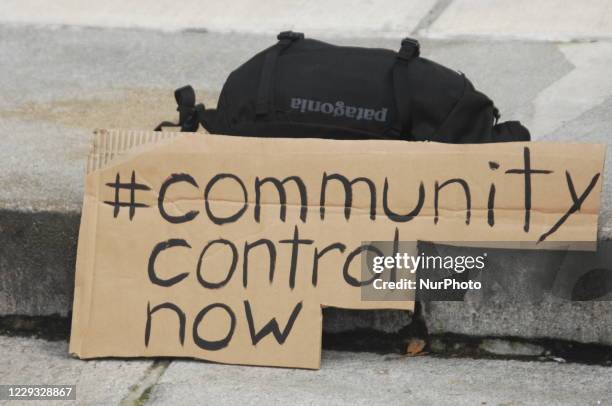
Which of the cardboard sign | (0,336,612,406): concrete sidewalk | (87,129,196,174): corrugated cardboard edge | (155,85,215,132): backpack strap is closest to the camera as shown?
(0,336,612,406): concrete sidewalk

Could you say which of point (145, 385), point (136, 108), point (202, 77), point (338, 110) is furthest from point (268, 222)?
point (202, 77)

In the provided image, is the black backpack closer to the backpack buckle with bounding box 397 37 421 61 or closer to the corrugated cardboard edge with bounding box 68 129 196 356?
the backpack buckle with bounding box 397 37 421 61

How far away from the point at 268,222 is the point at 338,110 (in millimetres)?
327

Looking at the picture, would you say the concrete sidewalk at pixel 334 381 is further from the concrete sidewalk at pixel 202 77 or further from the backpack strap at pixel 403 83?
the backpack strap at pixel 403 83

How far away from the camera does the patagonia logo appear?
2.47 metres

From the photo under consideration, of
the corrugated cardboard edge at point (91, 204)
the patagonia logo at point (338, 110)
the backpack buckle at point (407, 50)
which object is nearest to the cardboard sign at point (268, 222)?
the corrugated cardboard edge at point (91, 204)

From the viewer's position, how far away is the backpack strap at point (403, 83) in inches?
96.7

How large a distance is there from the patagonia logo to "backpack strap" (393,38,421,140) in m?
0.04

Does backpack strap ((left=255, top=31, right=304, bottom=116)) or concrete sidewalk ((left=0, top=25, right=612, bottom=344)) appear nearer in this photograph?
concrete sidewalk ((left=0, top=25, right=612, bottom=344))

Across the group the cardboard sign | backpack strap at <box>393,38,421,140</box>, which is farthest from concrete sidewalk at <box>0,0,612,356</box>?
Result: backpack strap at <box>393,38,421,140</box>

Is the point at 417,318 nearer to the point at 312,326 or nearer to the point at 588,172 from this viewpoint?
the point at 312,326

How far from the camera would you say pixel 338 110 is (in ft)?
8.18

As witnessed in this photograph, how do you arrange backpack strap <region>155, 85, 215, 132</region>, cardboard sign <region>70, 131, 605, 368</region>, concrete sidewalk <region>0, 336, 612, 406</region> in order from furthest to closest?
backpack strap <region>155, 85, 215, 132</region> → cardboard sign <region>70, 131, 605, 368</region> → concrete sidewalk <region>0, 336, 612, 406</region>

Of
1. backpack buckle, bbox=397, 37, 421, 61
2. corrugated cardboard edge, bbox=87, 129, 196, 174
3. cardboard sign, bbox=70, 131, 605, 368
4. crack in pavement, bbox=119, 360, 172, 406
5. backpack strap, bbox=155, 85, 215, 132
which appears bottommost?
crack in pavement, bbox=119, 360, 172, 406
